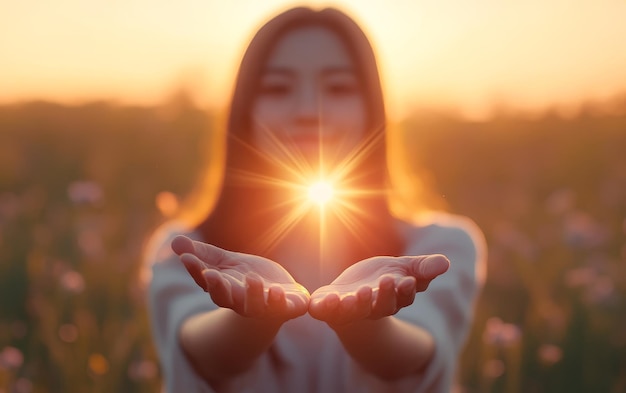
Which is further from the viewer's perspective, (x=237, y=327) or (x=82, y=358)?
(x=82, y=358)

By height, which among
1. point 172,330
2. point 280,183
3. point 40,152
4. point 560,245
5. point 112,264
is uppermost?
point 40,152

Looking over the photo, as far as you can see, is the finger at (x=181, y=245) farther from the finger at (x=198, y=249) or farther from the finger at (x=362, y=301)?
the finger at (x=362, y=301)

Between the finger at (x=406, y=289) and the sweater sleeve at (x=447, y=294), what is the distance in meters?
0.51

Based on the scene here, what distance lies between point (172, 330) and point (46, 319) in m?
0.92

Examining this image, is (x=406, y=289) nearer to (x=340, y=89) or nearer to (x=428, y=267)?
(x=428, y=267)

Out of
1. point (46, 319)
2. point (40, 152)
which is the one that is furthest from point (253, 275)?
point (40, 152)

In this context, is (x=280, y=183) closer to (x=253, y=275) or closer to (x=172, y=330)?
(x=172, y=330)

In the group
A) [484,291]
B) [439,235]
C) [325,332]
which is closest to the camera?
[325,332]

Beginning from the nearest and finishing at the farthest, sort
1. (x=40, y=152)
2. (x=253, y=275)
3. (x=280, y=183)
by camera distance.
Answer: (x=253, y=275) < (x=280, y=183) < (x=40, y=152)

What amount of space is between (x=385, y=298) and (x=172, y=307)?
0.71m

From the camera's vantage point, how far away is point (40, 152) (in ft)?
19.3

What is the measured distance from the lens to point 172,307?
4.75ft

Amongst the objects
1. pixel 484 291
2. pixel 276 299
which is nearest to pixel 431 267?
pixel 276 299

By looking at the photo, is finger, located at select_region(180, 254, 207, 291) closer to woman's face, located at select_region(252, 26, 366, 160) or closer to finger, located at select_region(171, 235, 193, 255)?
finger, located at select_region(171, 235, 193, 255)
